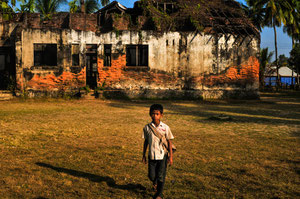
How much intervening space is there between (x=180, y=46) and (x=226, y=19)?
3.56m

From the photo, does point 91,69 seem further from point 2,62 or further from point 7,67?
point 2,62

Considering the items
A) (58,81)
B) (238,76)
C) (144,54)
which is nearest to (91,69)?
(58,81)

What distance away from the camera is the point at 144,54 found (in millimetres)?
17266

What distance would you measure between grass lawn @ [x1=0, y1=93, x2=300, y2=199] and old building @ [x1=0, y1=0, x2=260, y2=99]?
28.2 feet

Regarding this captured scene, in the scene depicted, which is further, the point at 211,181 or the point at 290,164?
the point at 290,164

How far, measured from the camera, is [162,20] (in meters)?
17.2

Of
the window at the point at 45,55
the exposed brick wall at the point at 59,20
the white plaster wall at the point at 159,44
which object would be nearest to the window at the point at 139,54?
the white plaster wall at the point at 159,44

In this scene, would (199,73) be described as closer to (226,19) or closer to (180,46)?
(180,46)

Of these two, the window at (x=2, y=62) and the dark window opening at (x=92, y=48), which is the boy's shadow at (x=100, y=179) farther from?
the window at (x=2, y=62)

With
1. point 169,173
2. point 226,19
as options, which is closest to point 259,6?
point 226,19

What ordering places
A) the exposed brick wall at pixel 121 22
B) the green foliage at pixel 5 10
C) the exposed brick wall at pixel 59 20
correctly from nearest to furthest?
the exposed brick wall at pixel 121 22, the green foliage at pixel 5 10, the exposed brick wall at pixel 59 20

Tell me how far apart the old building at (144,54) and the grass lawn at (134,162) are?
28.2ft

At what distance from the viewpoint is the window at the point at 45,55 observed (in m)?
17.1

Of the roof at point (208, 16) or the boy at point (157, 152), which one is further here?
the roof at point (208, 16)
